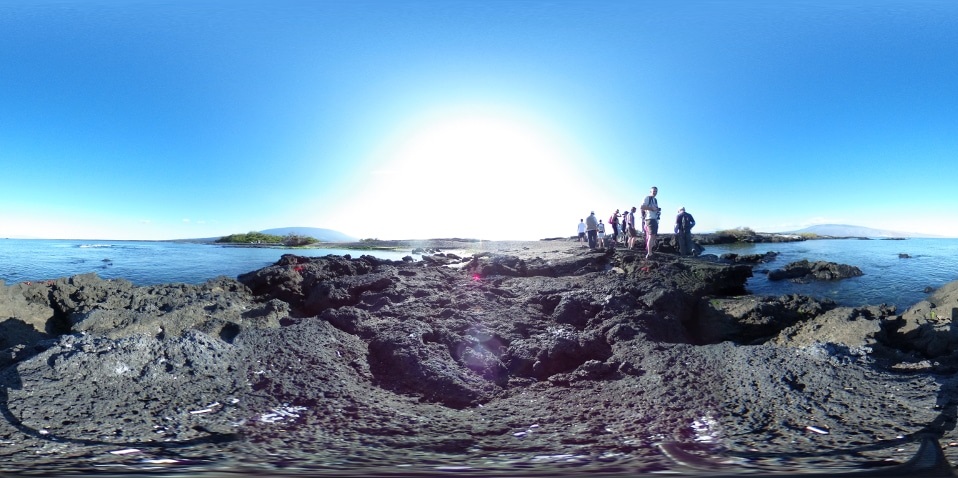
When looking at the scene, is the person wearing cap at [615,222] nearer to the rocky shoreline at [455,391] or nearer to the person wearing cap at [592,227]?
the person wearing cap at [592,227]

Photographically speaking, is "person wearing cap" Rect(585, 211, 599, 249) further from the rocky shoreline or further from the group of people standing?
the rocky shoreline

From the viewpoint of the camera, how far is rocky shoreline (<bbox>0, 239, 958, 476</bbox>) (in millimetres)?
1959

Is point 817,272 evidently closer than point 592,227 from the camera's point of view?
Yes

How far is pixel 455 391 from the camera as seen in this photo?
9.85ft

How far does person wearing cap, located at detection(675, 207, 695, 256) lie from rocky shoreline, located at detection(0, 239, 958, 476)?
748cm

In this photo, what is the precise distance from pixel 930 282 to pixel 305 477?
41.5 ft

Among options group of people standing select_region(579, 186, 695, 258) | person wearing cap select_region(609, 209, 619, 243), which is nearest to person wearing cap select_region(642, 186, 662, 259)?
group of people standing select_region(579, 186, 695, 258)

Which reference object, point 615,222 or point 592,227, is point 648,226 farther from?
point 615,222

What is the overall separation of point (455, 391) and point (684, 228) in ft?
38.5

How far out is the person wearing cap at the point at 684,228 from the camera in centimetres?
1216

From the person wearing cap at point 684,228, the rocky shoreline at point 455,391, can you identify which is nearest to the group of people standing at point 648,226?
the person wearing cap at point 684,228

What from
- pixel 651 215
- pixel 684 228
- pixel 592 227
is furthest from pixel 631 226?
pixel 651 215

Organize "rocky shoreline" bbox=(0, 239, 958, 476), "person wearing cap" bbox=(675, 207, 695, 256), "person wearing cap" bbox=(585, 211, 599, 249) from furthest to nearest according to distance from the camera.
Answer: "person wearing cap" bbox=(585, 211, 599, 249) < "person wearing cap" bbox=(675, 207, 695, 256) < "rocky shoreline" bbox=(0, 239, 958, 476)

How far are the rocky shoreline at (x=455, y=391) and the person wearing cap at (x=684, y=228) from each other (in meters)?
7.48
